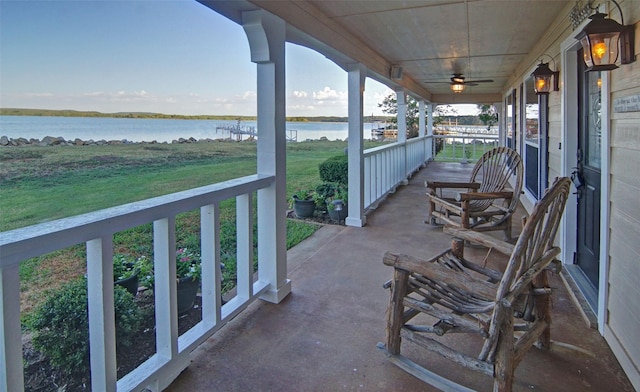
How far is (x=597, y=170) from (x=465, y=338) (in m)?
1.44

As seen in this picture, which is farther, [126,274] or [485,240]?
[126,274]

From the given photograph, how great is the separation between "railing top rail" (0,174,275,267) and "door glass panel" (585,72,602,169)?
2.38 m

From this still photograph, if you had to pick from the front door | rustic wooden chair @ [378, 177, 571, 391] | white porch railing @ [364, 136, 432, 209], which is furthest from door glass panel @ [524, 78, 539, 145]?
rustic wooden chair @ [378, 177, 571, 391]

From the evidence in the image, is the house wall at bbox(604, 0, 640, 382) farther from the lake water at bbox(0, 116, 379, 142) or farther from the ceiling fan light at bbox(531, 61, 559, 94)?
the lake water at bbox(0, 116, 379, 142)

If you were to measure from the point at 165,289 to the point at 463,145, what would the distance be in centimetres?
1138

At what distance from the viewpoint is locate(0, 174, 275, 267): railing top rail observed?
3.97 feet

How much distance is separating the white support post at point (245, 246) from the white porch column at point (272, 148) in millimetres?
244

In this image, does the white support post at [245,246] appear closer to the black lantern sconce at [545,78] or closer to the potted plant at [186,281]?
the potted plant at [186,281]

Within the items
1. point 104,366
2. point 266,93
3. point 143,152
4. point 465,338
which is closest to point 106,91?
point 143,152

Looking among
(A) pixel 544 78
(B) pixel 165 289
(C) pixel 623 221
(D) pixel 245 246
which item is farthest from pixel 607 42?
(B) pixel 165 289

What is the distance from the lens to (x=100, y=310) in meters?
1.52

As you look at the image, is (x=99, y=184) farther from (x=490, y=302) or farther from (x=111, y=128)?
(x=490, y=302)

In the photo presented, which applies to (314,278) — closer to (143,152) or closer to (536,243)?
(536,243)

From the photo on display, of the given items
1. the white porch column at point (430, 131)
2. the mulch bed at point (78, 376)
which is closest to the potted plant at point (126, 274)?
the mulch bed at point (78, 376)
